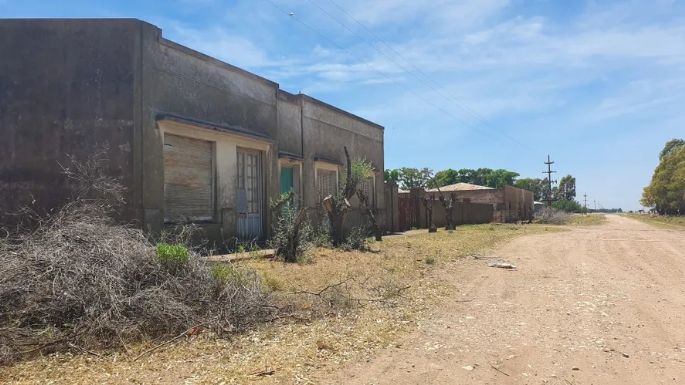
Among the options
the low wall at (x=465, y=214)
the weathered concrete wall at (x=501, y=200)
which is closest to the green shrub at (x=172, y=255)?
the low wall at (x=465, y=214)

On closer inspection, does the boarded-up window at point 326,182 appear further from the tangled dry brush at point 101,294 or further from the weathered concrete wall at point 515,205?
the weathered concrete wall at point 515,205

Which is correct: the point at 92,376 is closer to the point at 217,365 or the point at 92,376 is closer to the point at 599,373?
the point at 217,365

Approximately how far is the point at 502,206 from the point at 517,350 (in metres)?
39.1

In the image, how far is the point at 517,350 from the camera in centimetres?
557

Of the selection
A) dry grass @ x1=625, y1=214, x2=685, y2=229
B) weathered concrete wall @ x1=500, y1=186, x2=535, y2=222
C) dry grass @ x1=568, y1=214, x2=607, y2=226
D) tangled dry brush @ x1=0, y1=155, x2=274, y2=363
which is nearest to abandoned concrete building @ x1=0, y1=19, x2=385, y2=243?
tangled dry brush @ x1=0, y1=155, x2=274, y2=363

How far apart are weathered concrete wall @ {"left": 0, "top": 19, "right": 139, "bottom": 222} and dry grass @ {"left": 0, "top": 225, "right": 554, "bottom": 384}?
11.4 feet

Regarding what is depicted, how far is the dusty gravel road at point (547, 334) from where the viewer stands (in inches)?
191

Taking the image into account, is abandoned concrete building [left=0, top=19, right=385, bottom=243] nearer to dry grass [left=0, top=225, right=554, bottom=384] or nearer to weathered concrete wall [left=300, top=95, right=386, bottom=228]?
dry grass [left=0, top=225, right=554, bottom=384]

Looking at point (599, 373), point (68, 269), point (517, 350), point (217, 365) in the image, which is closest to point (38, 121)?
point (68, 269)

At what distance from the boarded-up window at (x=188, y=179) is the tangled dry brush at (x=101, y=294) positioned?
3121mm

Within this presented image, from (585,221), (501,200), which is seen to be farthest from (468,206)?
(585,221)

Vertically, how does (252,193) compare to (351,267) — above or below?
above

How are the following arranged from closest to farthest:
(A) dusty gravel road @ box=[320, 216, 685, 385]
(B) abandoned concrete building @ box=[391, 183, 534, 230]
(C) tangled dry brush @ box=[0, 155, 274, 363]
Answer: (A) dusty gravel road @ box=[320, 216, 685, 385] → (C) tangled dry brush @ box=[0, 155, 274, 363] → (B) abandoned concrete building @ box=[391, 183, 534, 230]

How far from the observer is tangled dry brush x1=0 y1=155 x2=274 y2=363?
5449 millimetres
